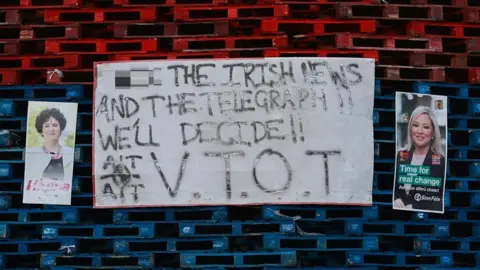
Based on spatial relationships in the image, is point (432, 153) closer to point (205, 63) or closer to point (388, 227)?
point (388, 227)

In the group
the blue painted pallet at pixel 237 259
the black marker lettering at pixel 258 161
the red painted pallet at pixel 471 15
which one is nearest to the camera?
the blue painted pallet at pixel 237 259

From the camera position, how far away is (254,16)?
644 centimetres

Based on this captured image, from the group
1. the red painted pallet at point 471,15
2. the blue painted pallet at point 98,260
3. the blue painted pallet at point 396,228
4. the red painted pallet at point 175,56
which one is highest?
the red painted pallet at point 471,15

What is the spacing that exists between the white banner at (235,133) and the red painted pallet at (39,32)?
29.7 inches

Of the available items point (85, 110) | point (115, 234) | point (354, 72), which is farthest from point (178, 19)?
point (115, 234)

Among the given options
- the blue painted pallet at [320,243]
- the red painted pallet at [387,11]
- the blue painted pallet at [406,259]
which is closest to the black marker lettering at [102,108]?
the blue painted pallet at [320,243]

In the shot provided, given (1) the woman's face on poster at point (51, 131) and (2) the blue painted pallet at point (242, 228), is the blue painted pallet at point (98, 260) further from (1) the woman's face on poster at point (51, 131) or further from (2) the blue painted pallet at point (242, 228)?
(1) the woman's face on poster at point (51, 131)

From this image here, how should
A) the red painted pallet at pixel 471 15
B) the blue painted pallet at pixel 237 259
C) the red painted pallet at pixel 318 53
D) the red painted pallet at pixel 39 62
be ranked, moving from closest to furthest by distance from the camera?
1. the blue painted pallet at pixel 237 259
2. the red painted pallet at pixel 318 53
3. the red painted pallet at pixel 39 62
4. the red painted pallet at pixel 471 15

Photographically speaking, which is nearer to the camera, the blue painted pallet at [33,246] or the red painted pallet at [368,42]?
the blue painted pallet at [33,246]

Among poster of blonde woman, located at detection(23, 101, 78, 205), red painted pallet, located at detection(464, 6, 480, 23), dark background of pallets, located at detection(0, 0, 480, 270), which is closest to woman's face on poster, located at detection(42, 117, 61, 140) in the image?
poster of blonde woman, located at detection(23, 101, 78, 205)

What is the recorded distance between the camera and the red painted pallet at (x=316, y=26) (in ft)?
20.8

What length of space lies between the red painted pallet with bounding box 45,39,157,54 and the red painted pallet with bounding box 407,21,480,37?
292 cm

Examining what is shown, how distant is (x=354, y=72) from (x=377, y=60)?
35 cm

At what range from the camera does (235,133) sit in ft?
20.1
